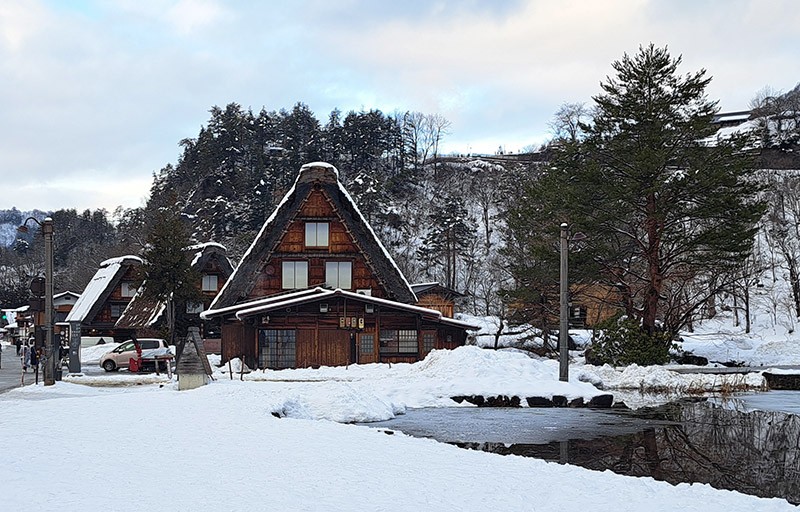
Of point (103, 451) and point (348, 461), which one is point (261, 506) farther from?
point (103, 451)

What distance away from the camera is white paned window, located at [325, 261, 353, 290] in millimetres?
41094

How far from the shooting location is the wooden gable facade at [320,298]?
35.2m

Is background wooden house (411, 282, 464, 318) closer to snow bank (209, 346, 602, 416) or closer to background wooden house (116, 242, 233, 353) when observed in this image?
background wooden house (116, 242, 233, 353)

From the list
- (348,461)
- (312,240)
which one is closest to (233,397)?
(348,461)

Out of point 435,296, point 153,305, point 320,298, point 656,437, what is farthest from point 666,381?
point 153,305

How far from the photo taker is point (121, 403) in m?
16.9

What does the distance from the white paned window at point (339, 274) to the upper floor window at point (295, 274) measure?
116 centimetres

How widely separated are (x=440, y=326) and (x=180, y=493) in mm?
29129

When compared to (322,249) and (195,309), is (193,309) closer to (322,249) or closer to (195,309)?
(195,309)

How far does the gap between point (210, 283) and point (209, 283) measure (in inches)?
2.8

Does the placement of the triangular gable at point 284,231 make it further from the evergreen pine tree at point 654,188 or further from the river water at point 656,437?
the river water at point 656,437

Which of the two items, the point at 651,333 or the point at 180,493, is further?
the point at 651,333

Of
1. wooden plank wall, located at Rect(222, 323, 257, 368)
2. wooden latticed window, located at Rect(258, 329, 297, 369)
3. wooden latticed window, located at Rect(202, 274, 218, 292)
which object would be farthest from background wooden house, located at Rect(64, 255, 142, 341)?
wooden latticed window, located at Rect(258, 329, 297, 369)

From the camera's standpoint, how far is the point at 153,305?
53.2 m
